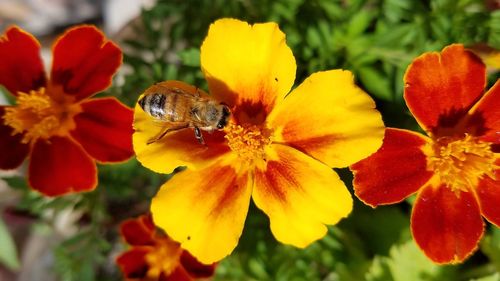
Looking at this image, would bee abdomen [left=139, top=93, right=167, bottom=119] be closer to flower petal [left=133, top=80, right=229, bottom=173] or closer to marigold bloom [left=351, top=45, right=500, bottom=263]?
flower petal [left=133, top=80, right=229, bottom=173]

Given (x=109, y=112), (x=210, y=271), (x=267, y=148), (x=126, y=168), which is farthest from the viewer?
(x=126, y=168)

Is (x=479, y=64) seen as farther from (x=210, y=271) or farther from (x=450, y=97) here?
(x=210, y=271)

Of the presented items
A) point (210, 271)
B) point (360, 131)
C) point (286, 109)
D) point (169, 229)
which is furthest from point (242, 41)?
point (210, 271)

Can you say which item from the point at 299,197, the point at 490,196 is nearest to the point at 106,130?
the point at 299,197

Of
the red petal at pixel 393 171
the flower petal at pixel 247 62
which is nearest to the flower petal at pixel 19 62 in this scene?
the flower petal at pixel 247 62

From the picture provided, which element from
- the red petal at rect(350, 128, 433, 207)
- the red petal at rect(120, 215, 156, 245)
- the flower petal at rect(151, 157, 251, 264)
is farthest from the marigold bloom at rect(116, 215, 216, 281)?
the red petal at rect(350, 128, 433, 207)

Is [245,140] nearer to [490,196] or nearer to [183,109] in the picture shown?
[183,109]
